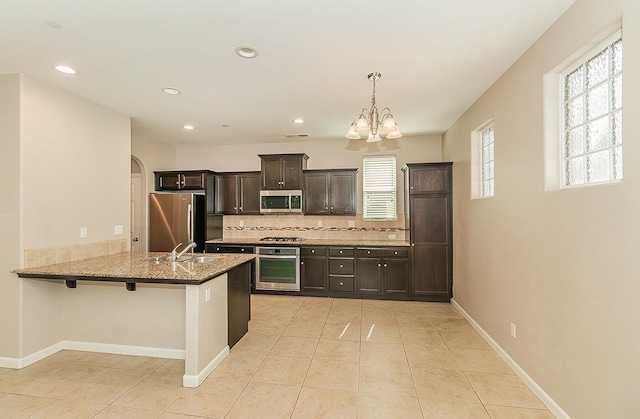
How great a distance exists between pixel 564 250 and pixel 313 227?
4109mm

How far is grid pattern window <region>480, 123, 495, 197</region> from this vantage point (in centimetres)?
353

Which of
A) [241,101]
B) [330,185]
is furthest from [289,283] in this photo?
[241,101]

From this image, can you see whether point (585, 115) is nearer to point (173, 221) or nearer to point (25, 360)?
point (25, 360)

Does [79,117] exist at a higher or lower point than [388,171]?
higher

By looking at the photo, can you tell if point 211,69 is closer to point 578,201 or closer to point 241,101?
point 241,101

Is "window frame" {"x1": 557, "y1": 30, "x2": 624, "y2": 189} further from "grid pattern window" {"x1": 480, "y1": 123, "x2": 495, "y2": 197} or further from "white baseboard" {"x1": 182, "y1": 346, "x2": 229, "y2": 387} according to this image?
"white baseboard" {"x1": 182, "y1": 346, "x2": 229, "y2": 387}

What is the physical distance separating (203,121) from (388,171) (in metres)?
3.21

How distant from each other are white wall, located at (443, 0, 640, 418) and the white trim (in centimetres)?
322

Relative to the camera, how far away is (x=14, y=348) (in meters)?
2.80

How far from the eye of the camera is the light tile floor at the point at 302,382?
2.20m

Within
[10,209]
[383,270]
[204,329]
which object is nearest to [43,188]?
[10,209]

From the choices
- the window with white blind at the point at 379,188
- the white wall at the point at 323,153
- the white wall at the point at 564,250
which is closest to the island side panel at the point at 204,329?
the white wall at the point at 564,250

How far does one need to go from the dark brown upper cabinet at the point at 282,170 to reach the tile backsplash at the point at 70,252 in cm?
243

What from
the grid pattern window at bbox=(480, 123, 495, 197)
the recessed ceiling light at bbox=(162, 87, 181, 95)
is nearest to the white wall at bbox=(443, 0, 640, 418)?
the grid pattern window at bbox=(480, 123, 495, 197)
